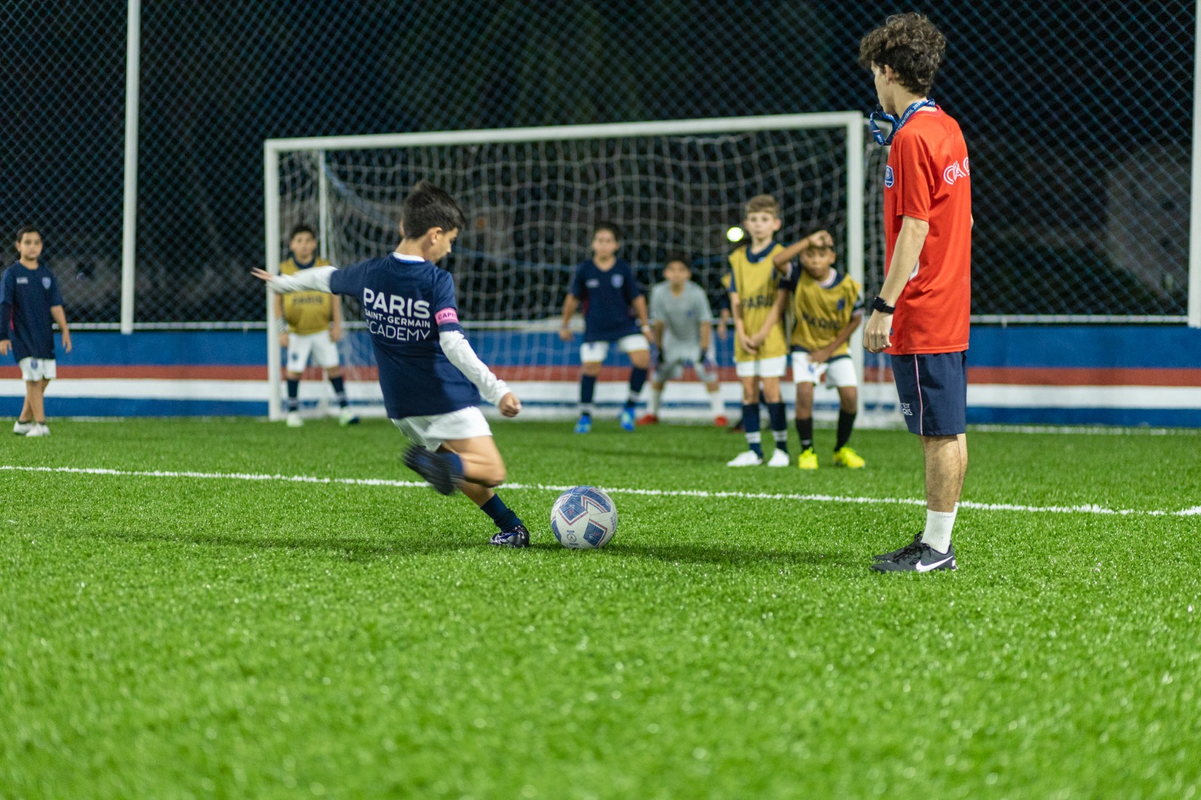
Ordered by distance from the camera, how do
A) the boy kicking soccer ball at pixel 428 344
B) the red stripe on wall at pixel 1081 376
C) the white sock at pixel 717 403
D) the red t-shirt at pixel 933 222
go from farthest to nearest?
the white sock at pixel 717 403, the red stripe on wall at pixel 1081 376, the boy kicking soccer ball at pixel 428 344, the red t-shirt at pixel 933 222

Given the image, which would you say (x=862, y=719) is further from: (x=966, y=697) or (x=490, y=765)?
(x=490, y=765)

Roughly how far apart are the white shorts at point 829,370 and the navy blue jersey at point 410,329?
3676mm

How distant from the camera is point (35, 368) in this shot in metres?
9.64

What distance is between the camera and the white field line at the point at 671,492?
545 cm

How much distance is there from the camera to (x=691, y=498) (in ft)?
19.4

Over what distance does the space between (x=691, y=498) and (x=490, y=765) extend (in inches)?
152

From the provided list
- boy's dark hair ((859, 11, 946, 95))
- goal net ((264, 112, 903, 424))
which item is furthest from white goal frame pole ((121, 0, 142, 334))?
boy's dark hair ((859, 11, 946, 95))

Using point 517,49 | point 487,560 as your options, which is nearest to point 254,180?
point 517,49

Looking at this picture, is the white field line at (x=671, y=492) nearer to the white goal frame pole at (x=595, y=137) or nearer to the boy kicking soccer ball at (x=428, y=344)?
the boy kicking soccer ball at (x=428, y=344)

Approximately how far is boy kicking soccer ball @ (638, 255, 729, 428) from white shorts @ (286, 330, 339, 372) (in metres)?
3.25

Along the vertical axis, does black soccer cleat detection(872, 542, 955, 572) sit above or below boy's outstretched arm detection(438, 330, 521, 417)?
below

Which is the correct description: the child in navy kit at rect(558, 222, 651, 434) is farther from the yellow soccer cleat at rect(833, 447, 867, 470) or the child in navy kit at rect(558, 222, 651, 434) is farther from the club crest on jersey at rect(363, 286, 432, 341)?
the club crest on jersey at rect(363, 286, 432, 341)

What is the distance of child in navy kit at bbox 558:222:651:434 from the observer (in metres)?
11.0

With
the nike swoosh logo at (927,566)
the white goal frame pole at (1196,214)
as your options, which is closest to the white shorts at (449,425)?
the nike swoosh logo at (927,566)
